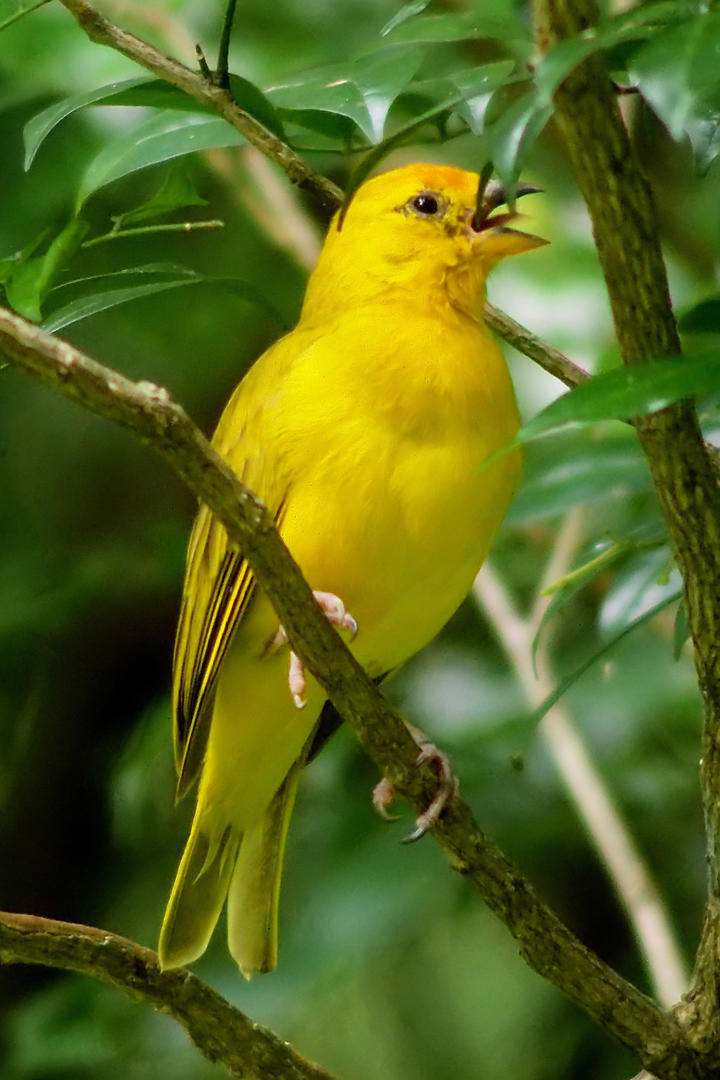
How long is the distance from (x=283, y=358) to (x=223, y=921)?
172 cm

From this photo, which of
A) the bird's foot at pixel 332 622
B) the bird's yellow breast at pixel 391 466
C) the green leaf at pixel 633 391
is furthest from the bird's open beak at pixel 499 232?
the green leaf at pixel 633 391

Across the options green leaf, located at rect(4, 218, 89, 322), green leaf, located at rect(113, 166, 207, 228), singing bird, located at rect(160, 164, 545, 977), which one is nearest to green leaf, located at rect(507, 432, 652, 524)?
singing bird, located at rect(160, 164, 545, 977)

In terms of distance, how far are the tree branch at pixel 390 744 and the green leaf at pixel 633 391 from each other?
1.49 ft

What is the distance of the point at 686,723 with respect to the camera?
3928 millimetres

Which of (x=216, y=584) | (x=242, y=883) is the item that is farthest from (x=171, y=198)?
(x=242, y=883)

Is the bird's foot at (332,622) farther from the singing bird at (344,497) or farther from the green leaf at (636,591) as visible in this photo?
the green leaf at (636,591)

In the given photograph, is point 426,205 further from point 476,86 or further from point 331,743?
point 331,743

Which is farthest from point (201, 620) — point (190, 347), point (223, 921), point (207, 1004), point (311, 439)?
point (190, 347)

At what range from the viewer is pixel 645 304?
1671 mm

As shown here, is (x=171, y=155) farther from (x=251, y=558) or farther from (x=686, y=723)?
(x=686, y=723)

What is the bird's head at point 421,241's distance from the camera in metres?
2.94

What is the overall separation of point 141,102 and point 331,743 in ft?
6.32

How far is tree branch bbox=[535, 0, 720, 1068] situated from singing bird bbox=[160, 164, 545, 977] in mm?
785

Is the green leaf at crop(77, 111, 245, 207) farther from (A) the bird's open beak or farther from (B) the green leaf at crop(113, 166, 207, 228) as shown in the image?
(A) the bird's open beak
